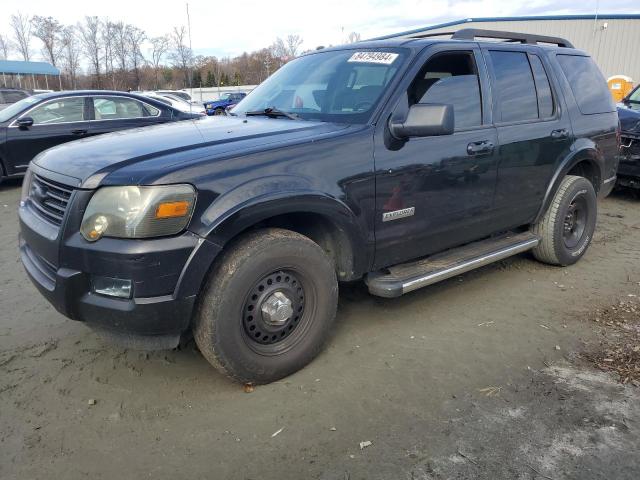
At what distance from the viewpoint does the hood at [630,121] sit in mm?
7355

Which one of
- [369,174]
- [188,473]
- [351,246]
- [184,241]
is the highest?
[369,174]

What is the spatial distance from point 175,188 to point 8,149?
7410 millimetres

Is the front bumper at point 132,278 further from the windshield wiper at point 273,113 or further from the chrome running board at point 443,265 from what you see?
the windshield wiper at point 273,113

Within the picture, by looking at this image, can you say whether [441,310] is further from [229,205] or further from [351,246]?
[229,205]

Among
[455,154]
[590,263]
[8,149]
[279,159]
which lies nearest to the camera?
[279,159]

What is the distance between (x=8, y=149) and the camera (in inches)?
328

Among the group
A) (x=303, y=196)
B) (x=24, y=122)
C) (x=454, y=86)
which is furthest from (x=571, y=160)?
(x=24, y=122)

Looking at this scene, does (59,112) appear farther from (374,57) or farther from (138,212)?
(138,212)

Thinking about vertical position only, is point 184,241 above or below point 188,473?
above

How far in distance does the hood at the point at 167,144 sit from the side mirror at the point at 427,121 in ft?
1.34

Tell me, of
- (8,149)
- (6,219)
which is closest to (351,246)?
(6,219)

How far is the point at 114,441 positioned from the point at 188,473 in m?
0.47

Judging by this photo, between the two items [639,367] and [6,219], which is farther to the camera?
[6,219]

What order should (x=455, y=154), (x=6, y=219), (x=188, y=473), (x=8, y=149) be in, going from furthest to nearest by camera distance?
(x=8, y=149) → (x=6, y=219) → (x=455, y=154) → (x=188, y=473)
